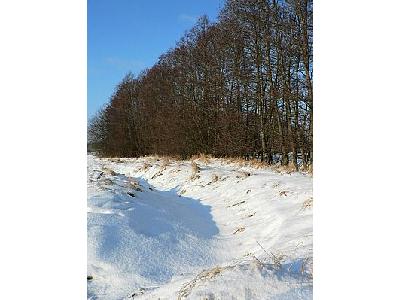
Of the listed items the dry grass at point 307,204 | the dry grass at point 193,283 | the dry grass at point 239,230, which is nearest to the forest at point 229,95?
the dry grass at point 239,230

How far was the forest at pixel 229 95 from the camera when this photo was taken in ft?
29.7

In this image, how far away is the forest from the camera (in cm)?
905

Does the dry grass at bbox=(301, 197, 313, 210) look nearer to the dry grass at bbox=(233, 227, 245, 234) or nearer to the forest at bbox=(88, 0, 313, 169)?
the dry grass at bbox=(233, 227, 245, 234)

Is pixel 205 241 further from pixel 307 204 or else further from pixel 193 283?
pixel 193 283

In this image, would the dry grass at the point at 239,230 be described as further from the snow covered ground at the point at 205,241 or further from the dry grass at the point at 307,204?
the dry grass at the point at 307,204

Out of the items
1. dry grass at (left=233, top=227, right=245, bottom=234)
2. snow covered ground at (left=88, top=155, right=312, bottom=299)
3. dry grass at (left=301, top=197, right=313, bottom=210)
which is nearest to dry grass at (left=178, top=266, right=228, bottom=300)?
snow covered ground at (left=88, top=155, right=312, bottom=299)

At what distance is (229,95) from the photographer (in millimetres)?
13219

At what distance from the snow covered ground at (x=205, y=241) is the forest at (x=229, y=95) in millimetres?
2047

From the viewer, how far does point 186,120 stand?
1683 cm

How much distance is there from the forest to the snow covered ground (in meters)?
2.05
